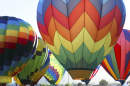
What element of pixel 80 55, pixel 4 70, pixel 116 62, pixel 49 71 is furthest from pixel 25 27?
pixel 49 71

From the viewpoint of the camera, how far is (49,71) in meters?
28.9

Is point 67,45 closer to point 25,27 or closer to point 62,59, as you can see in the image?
point 62,59

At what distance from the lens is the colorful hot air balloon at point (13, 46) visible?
16547mm

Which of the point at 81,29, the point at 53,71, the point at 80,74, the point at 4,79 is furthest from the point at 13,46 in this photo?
the point at 53,71

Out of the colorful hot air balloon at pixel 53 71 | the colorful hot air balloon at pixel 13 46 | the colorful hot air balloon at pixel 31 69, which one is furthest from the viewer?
the colorful hot air balloon at pixel 53 71

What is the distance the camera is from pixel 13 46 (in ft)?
54.4

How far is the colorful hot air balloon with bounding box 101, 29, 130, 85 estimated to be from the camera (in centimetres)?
2072

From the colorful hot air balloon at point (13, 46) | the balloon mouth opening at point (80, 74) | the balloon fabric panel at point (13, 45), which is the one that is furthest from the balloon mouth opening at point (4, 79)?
the balloon mouth opening at point (80, 74)

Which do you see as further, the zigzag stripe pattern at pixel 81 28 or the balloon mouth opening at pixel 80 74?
the balloon mouth opening at pixel 80 74

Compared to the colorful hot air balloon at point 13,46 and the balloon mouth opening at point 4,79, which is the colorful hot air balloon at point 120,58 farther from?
the balloon mouth opening at point 4,79

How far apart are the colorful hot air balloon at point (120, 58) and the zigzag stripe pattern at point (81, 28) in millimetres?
6576

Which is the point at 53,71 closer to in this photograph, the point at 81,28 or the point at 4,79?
the point at 4,79

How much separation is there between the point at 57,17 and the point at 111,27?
306 cm

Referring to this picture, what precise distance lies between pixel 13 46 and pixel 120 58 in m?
9.19
